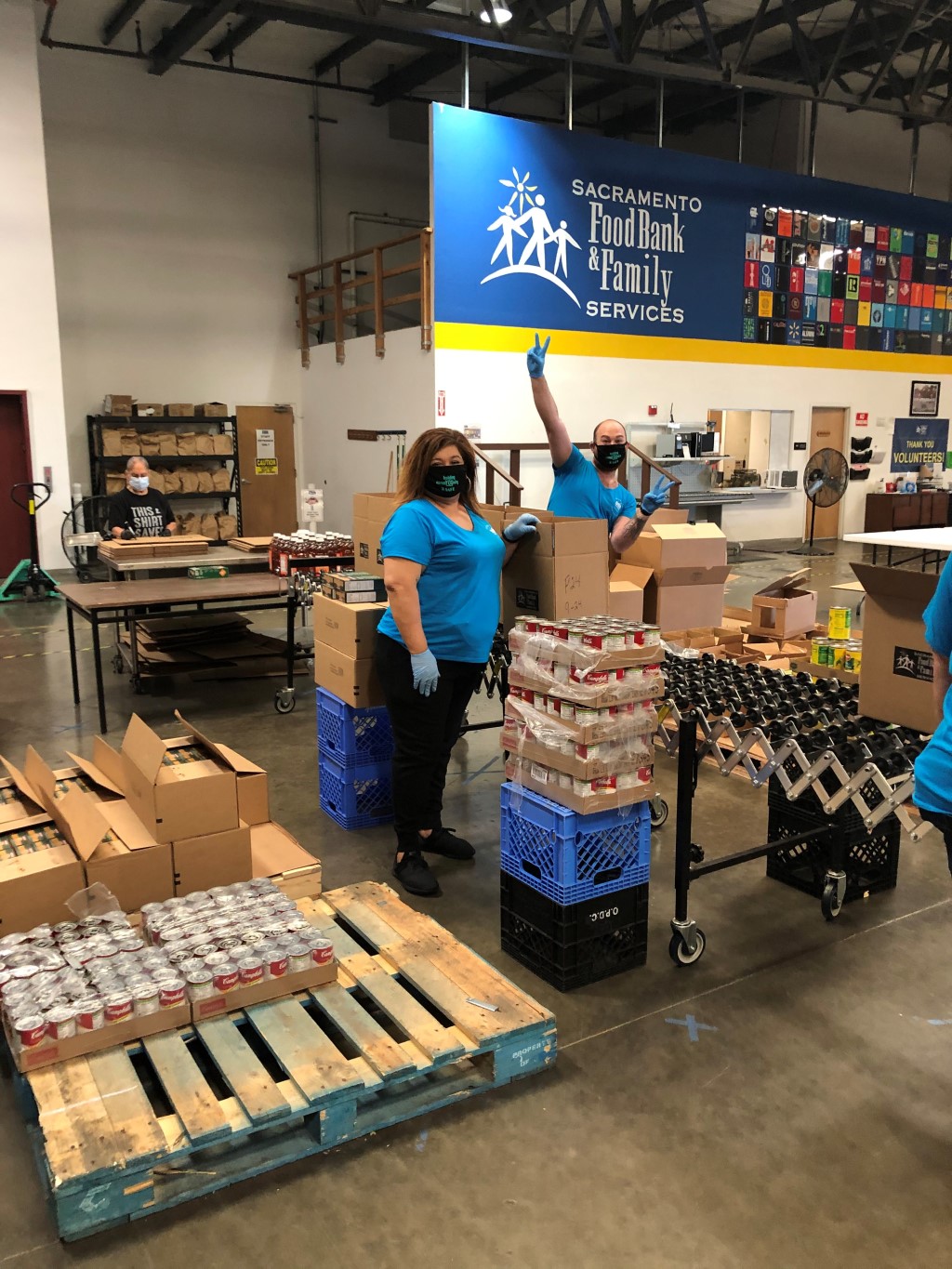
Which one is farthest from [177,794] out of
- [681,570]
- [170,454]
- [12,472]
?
[170,454]

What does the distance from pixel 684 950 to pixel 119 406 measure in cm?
1056

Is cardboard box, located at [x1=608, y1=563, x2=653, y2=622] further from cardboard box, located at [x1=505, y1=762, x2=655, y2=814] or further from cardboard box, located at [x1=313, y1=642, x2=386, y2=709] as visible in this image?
cardboard box, located at [x1=505, y1=762, x2=655, y2=814]

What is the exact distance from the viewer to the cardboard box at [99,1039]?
2.25 meters

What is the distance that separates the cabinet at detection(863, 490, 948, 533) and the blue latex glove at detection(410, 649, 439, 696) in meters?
12.5

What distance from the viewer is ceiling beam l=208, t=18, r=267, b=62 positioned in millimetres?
11188

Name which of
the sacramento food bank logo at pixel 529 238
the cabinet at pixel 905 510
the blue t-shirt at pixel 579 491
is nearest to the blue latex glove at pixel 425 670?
the blue t-shirt at pixel 579 491

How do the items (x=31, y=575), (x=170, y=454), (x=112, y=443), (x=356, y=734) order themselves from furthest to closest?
1. (x=170, y=454)
2. (x=112, y=443)
3. (x=31, y=575)
4. (x=356, y=734)

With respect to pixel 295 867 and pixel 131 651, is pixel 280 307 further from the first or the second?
pixel 295 867

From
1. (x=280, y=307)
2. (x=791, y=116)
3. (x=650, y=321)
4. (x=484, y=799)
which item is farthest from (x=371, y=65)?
(x=484, y=799)

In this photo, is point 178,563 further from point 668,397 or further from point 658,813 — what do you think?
point 668,397

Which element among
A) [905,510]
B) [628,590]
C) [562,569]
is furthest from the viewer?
[905,510]

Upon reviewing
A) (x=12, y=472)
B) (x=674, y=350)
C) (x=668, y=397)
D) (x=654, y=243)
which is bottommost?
(x=12, y=472)

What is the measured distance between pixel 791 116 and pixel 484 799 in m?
13.7

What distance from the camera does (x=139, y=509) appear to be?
765 cm
